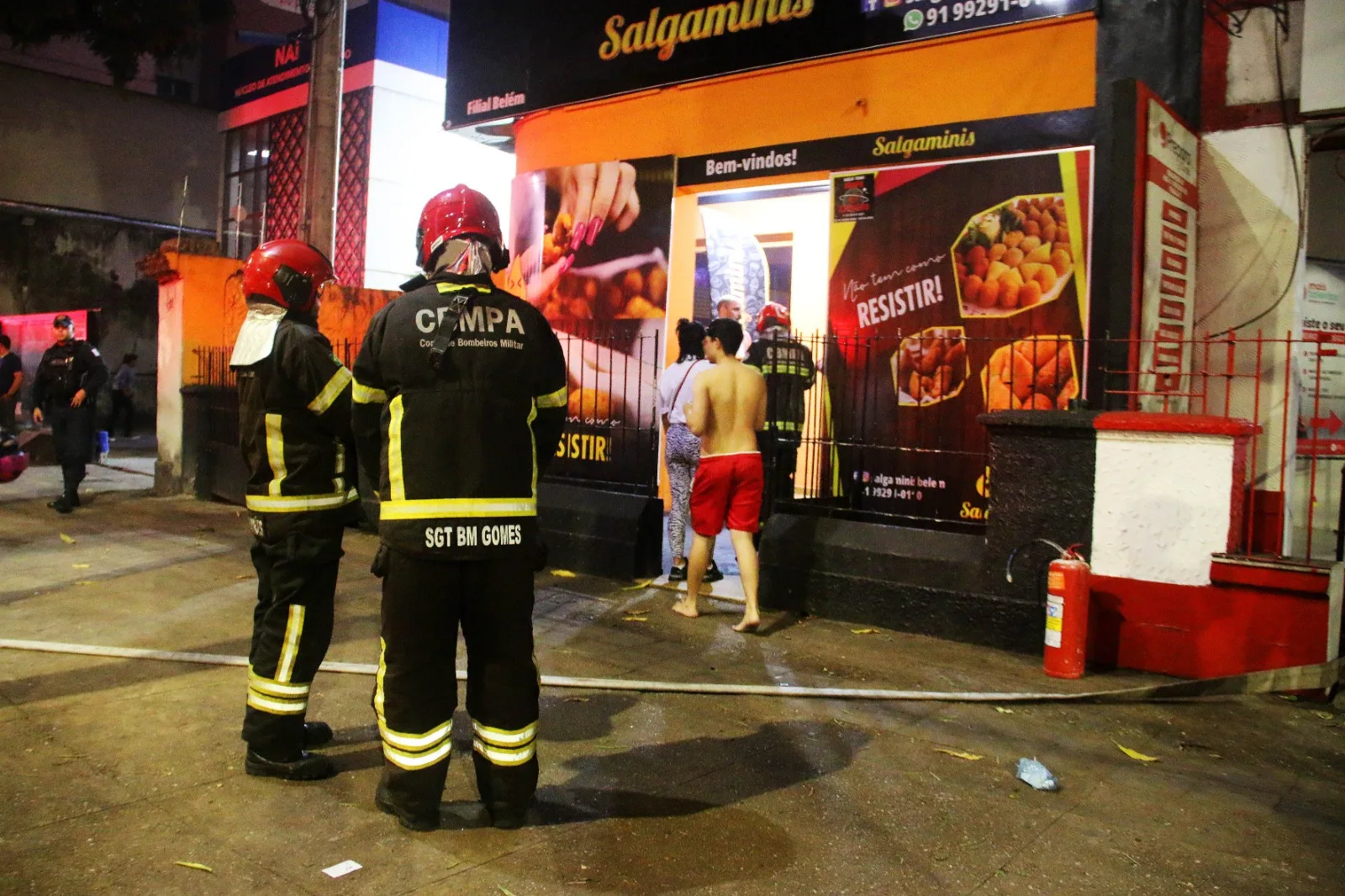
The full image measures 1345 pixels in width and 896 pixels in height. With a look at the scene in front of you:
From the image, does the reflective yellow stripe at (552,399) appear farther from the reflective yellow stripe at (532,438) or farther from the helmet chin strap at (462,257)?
the helmet chin strap at (462,257)

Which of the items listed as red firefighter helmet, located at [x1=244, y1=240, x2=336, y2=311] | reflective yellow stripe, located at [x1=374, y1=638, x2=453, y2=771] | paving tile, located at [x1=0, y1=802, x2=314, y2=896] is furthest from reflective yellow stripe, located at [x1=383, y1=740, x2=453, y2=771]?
red firefighter helmet, located at [x1=244, y1=240, x2=336, y2=311]

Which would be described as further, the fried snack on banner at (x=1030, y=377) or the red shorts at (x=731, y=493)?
the fried snack on banner at (x=1030, y=377)

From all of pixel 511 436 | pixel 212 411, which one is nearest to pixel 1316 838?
pixel 511 436

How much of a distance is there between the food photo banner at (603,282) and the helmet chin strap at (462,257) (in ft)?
20.8

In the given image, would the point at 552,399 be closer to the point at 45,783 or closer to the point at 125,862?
the point at 125,862

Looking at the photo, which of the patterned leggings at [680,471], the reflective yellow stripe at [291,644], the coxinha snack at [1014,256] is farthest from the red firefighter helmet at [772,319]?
the reflective yellow stripe at [291,644]

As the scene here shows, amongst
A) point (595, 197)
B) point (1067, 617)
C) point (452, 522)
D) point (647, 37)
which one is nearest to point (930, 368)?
point (1067, 617)

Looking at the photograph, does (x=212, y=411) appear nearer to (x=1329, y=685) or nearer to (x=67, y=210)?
(x=1329, y=685)

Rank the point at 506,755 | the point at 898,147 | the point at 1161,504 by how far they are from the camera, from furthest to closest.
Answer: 1. the point at 898,147
2. the point at 1161,504
3. the point at 506,755

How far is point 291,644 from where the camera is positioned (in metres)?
3.90

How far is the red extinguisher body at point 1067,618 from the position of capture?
5531mm

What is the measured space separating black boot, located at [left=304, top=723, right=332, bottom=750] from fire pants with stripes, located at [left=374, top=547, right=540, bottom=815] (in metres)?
0.80

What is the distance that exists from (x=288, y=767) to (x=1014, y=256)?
6554 millimetres

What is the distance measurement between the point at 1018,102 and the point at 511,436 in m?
6.41
